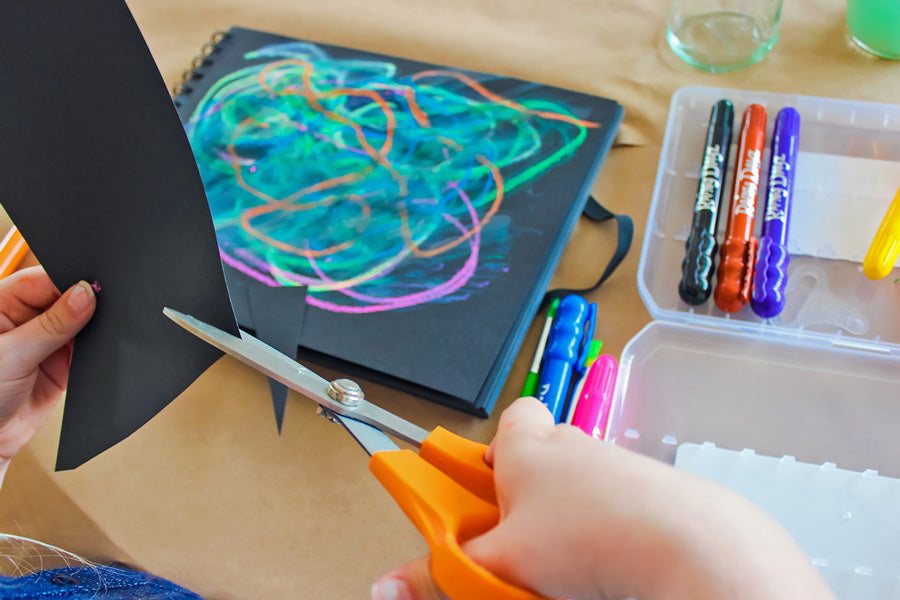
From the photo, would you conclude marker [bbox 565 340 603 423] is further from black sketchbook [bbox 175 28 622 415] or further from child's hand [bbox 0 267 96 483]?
child's hand [bbox 0 267 96 483]

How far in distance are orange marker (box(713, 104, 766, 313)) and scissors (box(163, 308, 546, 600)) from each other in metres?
0.24

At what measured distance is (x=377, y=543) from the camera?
42cm

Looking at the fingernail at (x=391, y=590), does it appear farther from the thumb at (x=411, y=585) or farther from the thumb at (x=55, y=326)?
the thumb at (x=55, y=326)

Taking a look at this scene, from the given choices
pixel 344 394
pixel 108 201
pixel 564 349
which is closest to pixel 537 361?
pixel 564 349

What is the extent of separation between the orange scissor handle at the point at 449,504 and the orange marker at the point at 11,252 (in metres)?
0.44

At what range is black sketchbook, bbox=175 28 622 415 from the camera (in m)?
0.47

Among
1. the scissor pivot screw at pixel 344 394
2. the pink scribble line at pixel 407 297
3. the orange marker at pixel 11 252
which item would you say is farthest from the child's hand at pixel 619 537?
the orange marker at pixel 11 252

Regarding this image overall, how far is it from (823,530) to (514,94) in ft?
1.31

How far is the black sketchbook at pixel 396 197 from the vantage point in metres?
0.47

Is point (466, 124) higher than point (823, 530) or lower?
higher

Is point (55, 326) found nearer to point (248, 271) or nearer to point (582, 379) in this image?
point (248, 271)

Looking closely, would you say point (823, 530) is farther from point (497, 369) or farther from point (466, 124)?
point (466, 124)

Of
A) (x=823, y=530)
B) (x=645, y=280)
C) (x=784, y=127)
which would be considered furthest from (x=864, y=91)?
(x=823, y=530)

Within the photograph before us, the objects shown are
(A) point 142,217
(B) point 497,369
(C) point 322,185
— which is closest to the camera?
(A) point 142,217
